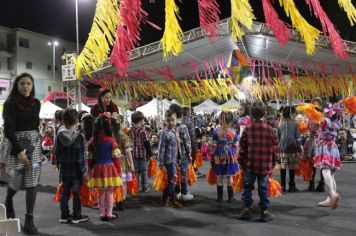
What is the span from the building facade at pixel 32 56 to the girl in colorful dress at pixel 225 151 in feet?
127

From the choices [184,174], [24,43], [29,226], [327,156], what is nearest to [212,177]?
[184,174]

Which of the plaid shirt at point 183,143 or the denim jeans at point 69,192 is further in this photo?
the plaid shirt at point 183,143

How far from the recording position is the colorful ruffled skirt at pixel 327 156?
593 centimetres

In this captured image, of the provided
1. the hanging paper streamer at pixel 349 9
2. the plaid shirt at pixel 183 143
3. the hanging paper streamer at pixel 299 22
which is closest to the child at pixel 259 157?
the plaid shirt at pixel 183 143

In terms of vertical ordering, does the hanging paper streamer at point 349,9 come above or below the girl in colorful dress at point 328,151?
above

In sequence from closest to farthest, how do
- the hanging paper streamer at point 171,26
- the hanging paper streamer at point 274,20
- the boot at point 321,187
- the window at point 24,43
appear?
the hanging paper streamer at point 274,20, the hanging paper streamer at point 171,26, the boot at point 321,187, the window at point 24,43

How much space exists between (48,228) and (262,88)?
15.1 m

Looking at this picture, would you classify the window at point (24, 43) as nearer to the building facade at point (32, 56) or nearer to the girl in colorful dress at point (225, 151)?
the building facade at point (32, 56)

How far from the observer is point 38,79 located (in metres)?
50.3

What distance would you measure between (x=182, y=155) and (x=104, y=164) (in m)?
1.57

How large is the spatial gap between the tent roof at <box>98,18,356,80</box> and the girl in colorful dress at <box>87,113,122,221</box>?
6.03m

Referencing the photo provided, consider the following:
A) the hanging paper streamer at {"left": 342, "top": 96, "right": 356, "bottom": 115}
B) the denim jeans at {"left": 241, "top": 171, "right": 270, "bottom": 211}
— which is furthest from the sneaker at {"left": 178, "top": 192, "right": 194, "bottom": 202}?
the hanging paper streamer at {"left": 342, "top": 96, "right": 356, "bottom": 115}

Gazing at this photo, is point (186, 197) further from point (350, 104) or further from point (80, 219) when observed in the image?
point (350, 104)

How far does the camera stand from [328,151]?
5.98m
